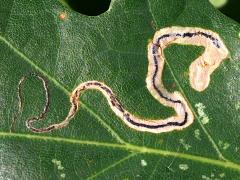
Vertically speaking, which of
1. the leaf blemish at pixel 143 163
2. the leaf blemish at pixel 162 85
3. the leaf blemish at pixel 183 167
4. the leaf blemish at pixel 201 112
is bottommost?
the leaf blemish at pixel 183 167

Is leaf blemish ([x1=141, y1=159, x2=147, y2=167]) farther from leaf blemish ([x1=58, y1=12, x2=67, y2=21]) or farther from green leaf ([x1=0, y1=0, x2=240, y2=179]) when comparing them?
leaf blemish ([x1=58, y1=12, x2=67, y2=21])

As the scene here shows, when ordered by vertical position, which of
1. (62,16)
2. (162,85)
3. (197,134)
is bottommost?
(197,134)

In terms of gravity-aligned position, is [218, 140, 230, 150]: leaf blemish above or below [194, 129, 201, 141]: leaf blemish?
below

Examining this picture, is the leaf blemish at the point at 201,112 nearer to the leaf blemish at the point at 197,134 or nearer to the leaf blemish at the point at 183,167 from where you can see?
the leaf blemish at the point at 197,134

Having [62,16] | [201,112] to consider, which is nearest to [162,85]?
[201,112]

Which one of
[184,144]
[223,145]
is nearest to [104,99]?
[184,144]

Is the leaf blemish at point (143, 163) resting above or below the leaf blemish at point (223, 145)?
above

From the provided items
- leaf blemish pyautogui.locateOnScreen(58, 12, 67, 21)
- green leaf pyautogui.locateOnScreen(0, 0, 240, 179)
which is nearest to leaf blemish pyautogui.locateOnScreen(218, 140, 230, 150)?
green leaf pyautogui.locateOnScreen(0, 0, 240, 179)

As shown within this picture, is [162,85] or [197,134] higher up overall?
[162,85]

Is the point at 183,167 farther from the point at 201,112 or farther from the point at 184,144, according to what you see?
the point at 201,112

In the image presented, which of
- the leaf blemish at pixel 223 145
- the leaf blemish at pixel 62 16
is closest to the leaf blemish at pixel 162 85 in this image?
the leaf blemish at pixel 62 16
